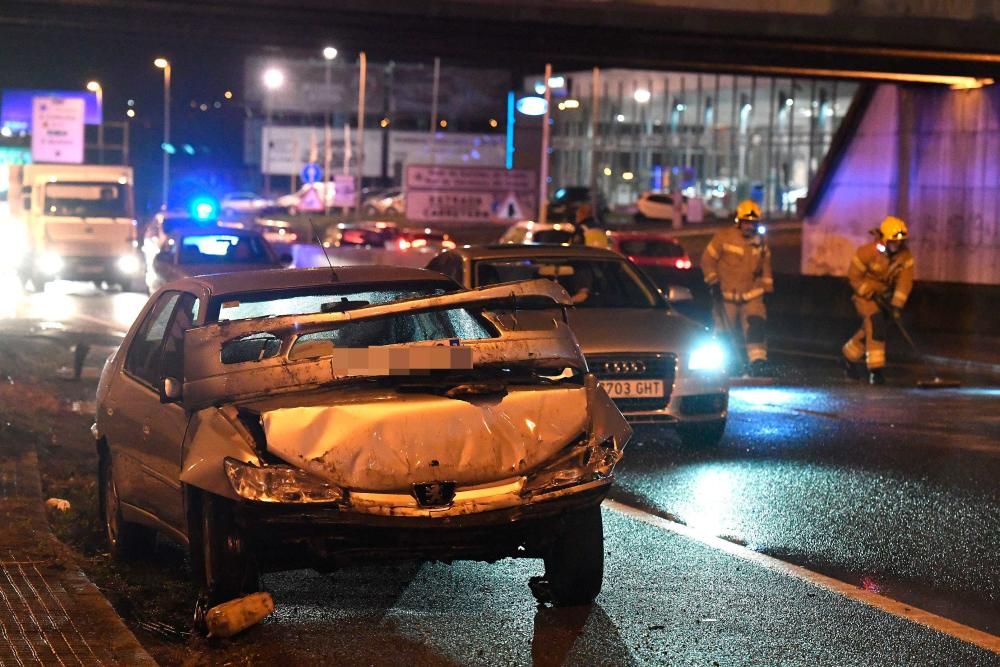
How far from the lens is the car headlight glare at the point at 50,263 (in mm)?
32031

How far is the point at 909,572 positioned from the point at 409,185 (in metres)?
29.6

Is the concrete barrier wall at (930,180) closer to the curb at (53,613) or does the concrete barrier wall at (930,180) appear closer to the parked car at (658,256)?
the parked car at (658,256)

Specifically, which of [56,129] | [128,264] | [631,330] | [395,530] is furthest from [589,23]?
[56,129]

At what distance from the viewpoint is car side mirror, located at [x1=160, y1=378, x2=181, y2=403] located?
636 cm

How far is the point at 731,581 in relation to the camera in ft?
23.3

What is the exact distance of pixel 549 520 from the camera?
6062mm

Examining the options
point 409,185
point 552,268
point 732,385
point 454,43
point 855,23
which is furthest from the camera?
point 409,185

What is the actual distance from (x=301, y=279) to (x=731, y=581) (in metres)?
2.38

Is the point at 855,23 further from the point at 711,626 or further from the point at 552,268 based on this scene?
the point at 711,626

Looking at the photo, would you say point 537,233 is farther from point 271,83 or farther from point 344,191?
point 271,83

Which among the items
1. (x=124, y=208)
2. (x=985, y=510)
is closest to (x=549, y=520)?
(x=985, y=510)

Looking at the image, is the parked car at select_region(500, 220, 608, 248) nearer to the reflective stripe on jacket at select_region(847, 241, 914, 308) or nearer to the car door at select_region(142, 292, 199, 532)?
the reflective stripe on jacket at select_region(847, 241, 914, 308)

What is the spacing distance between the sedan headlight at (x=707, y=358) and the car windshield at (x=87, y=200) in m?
23.7

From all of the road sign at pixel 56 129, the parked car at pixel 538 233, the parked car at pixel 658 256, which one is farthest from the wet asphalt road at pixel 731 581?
the road sign at pixel 56 129
